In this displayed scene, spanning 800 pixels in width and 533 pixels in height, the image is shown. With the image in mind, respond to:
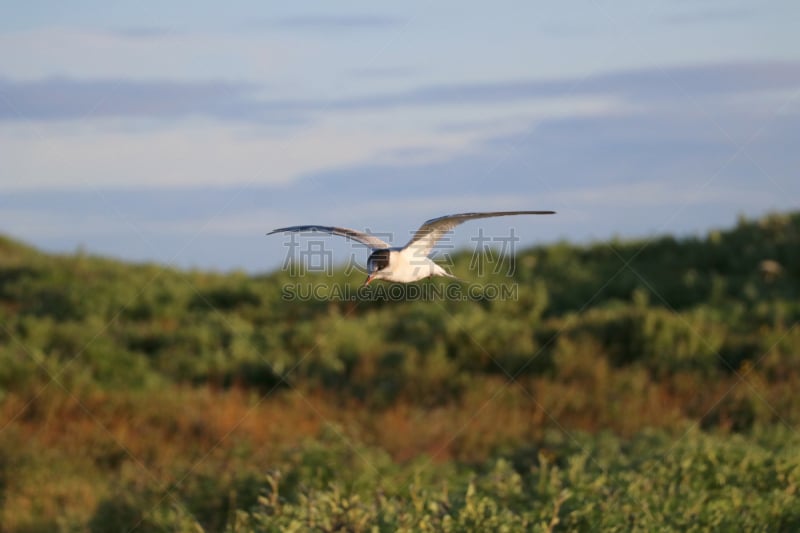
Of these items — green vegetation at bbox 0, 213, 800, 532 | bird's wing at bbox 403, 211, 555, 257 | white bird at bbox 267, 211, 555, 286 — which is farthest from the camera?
green vegetation at bbox 0, 213, 800, 532

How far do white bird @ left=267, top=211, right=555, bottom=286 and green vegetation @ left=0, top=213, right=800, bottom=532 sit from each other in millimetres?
2658

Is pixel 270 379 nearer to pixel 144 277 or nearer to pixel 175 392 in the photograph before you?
pixel 175 392

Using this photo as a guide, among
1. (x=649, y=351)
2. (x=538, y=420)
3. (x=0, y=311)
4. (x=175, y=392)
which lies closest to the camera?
(x=538, y=420)

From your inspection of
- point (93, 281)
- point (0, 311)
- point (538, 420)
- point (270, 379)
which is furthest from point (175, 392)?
point (93, 281)

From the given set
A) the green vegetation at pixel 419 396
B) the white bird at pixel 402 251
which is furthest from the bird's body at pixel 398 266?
the green vegetation at pixel 419 396

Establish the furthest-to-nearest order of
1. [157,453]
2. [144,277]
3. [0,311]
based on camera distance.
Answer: [144,277], [0,311], [157,453]

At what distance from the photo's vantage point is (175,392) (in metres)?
15.0

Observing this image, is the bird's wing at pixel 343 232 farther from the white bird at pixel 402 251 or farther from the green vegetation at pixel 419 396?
the green vegetation at pixel 419 396

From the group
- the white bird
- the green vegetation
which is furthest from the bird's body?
the green vegetation

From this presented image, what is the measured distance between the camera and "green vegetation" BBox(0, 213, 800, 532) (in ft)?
25.3

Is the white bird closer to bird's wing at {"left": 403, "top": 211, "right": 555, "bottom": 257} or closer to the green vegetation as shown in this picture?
bird's wing at {"left": 403, "top": 211, "right": 555, "bottom": 257}

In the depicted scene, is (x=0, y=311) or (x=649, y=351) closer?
(x=649, y=351)

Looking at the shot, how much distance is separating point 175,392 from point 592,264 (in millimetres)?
10680

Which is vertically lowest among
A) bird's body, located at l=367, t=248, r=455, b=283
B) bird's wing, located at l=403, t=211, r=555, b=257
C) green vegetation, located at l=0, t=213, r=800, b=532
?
green vegetation, located at l=0, t=213, r=800, b=532
